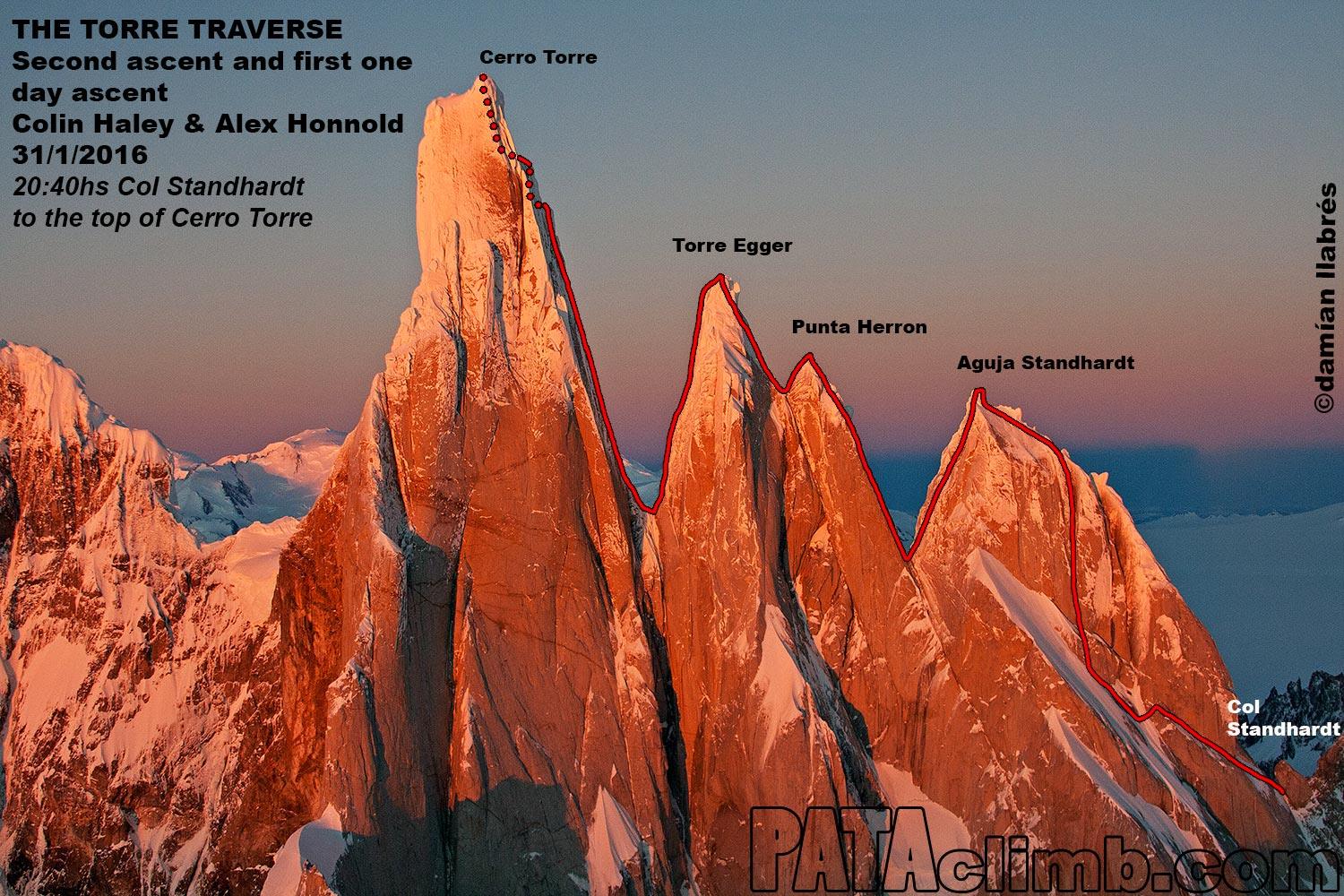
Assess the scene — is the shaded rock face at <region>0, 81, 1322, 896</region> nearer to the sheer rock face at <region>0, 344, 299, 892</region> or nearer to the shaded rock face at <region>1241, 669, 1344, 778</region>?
the sheer rock face at <region>0, 344, 299, 892</region>

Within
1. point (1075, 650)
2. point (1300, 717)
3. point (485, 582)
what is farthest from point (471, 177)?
point (1300, 717)

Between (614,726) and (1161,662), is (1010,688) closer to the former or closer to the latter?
(1161,662)

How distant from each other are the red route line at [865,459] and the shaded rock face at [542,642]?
9.7 inches

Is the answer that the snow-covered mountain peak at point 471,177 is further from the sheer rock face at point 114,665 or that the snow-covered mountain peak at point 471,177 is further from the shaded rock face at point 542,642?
the sheer rock face at point 114,665

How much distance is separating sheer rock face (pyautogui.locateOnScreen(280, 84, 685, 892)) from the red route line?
106cm

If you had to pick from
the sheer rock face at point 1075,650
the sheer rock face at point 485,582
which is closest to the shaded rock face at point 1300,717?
the sheer rock face at point 1075,650

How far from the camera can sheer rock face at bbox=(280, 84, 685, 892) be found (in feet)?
214

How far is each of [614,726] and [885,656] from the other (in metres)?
9.89

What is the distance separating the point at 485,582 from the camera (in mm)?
Answer: 67188

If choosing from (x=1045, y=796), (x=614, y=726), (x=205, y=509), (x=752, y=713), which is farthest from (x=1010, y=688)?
(x=205, y=509)

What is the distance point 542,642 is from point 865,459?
12789 mm

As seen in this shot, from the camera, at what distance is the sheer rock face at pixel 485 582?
2566 inches

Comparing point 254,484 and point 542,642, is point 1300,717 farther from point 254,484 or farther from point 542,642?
point 254,484

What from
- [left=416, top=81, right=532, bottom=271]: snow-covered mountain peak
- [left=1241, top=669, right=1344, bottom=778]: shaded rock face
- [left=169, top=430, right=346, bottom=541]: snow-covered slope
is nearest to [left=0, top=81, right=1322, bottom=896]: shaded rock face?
[left=416, top=81, right=532, bottom=271]: snow-covered mountain peak
